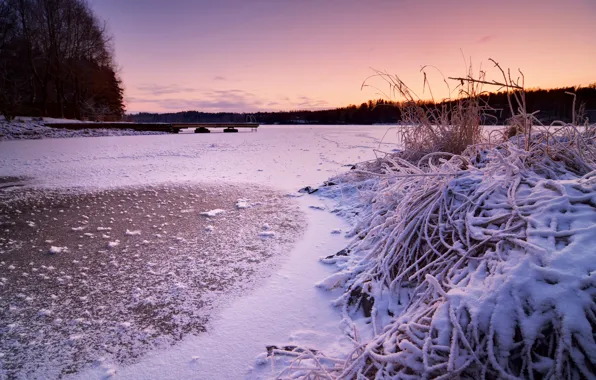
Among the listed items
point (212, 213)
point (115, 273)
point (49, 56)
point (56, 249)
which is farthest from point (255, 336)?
point (49, 56)

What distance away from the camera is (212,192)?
4.01m

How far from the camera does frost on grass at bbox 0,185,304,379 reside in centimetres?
126

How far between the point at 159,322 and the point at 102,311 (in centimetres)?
33

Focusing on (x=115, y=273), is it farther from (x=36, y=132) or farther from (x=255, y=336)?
(x=36, y=132)

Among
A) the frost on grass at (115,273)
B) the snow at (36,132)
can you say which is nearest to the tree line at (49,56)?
the snow at (36,132)

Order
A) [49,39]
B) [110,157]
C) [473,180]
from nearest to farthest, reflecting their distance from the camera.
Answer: [473,180] → [110,157] → [49,39]

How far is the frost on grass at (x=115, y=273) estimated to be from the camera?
1260 millimetres

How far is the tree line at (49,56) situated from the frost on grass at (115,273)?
19372mm

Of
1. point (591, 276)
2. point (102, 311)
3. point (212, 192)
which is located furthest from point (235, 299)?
point (212, 192)

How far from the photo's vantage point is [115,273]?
1.85 meters

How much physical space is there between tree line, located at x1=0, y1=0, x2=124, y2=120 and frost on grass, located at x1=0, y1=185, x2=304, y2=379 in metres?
19.4

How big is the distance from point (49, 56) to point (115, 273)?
88.7ft

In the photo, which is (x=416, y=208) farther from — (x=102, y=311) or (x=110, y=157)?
(x=110, y=157)

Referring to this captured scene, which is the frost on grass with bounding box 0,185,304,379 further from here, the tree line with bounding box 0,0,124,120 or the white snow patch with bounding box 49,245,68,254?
the tree line with bounding box 0,0,124,120
